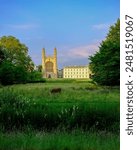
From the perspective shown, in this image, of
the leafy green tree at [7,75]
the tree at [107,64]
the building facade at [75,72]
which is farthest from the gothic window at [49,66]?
the tree at [107,64]

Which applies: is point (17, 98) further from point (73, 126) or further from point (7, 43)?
point (7, 43)

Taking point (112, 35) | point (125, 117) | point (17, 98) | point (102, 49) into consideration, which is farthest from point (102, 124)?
point (112, 35)

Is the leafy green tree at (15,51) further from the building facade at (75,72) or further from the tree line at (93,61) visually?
the building facade at (75,72)

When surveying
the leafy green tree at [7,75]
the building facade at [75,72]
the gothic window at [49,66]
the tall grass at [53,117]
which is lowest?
the tall grass at [53,117]

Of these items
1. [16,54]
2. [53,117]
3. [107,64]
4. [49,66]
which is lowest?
[53,117]

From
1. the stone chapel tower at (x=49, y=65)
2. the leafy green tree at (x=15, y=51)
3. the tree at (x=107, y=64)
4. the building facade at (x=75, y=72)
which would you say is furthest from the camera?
the stone chapel tower at (x=49, y=65)

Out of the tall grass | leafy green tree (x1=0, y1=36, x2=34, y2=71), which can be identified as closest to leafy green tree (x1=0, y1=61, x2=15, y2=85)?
leafy green tree (x1=0, y1=36, x2=34, y2=71)

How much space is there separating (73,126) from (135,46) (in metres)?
7.67

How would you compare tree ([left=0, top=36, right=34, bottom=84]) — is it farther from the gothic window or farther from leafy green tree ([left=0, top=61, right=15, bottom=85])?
the gothic window

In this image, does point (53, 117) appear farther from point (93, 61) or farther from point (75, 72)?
point (75, 72)

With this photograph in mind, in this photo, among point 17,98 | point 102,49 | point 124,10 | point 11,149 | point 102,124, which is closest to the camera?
point 124,10

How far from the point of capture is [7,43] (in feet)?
227

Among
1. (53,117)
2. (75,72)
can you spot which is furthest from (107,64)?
(75,72)

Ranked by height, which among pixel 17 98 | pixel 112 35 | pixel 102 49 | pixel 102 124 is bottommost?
pixel 102 124
